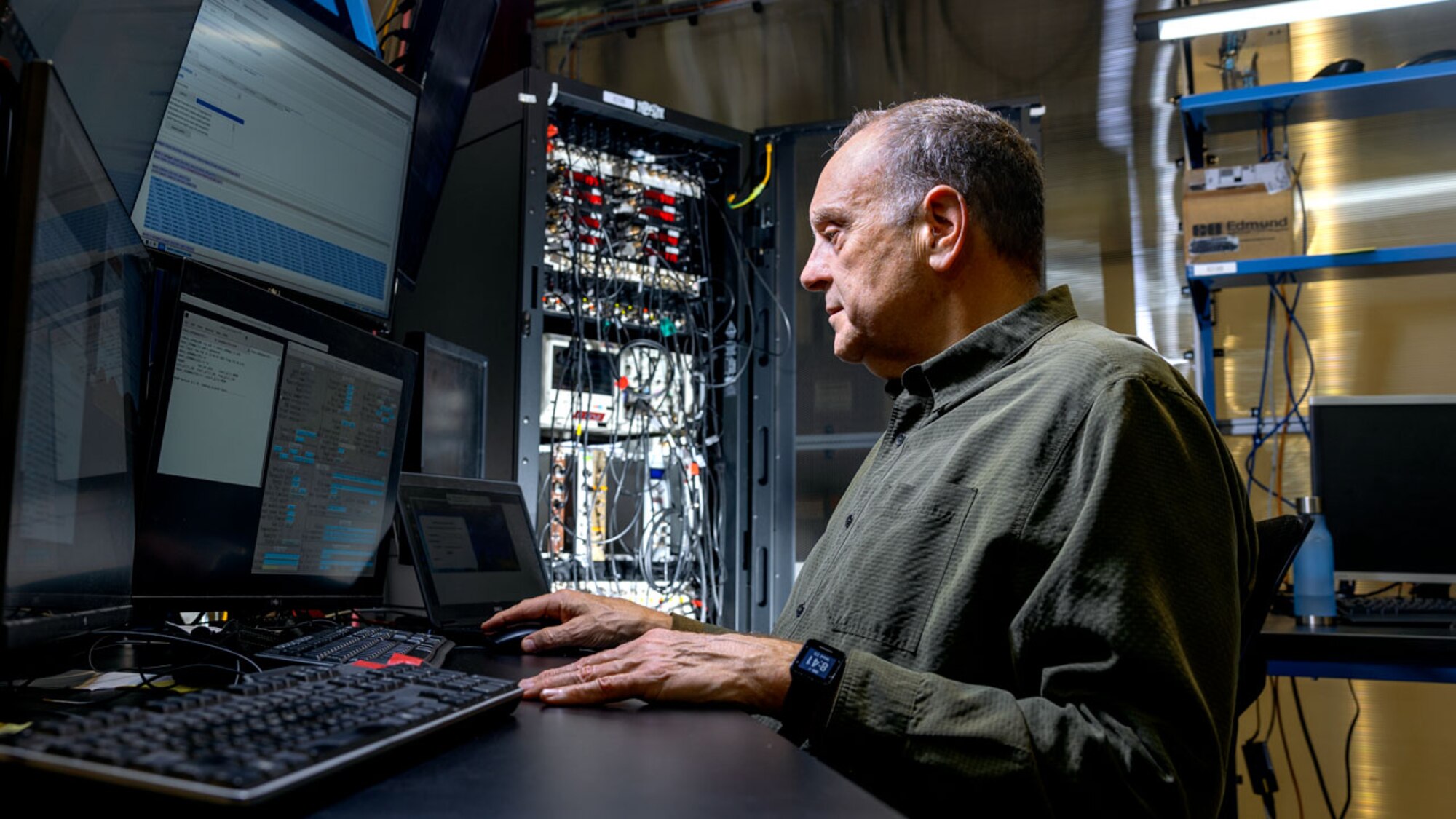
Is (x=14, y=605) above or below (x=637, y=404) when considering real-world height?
below

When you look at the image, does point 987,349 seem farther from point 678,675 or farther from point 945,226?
point 678,675

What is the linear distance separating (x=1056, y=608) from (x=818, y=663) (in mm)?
199

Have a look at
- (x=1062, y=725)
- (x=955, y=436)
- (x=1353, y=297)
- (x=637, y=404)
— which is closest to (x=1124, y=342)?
(x=955, y=436)

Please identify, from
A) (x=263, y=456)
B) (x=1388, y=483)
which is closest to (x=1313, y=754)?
(x=1388, y=483)

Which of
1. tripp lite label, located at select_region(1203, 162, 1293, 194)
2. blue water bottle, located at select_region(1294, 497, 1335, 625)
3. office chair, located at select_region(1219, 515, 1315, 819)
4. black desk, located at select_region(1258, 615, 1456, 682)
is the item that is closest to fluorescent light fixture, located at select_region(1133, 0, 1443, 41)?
tripp lite label, located at select_region(1203, 162, 1293, 194)

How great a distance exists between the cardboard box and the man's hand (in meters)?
2.21

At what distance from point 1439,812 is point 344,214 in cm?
306

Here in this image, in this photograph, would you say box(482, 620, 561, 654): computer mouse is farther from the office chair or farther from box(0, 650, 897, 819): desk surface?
the office chair

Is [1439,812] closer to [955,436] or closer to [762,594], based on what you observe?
[762,594]

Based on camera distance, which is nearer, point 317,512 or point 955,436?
point 955,436

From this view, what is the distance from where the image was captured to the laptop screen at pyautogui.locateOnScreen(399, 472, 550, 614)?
4.16 feet

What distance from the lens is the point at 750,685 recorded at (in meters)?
0.82

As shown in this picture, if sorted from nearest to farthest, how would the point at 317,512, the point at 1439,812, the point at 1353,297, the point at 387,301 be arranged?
the point at 317,512 → the point at 387,301 → the point at 1439,812 → the point at 1353,297

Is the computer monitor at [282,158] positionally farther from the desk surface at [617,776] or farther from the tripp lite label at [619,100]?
the tripp lite label at [619,100]
